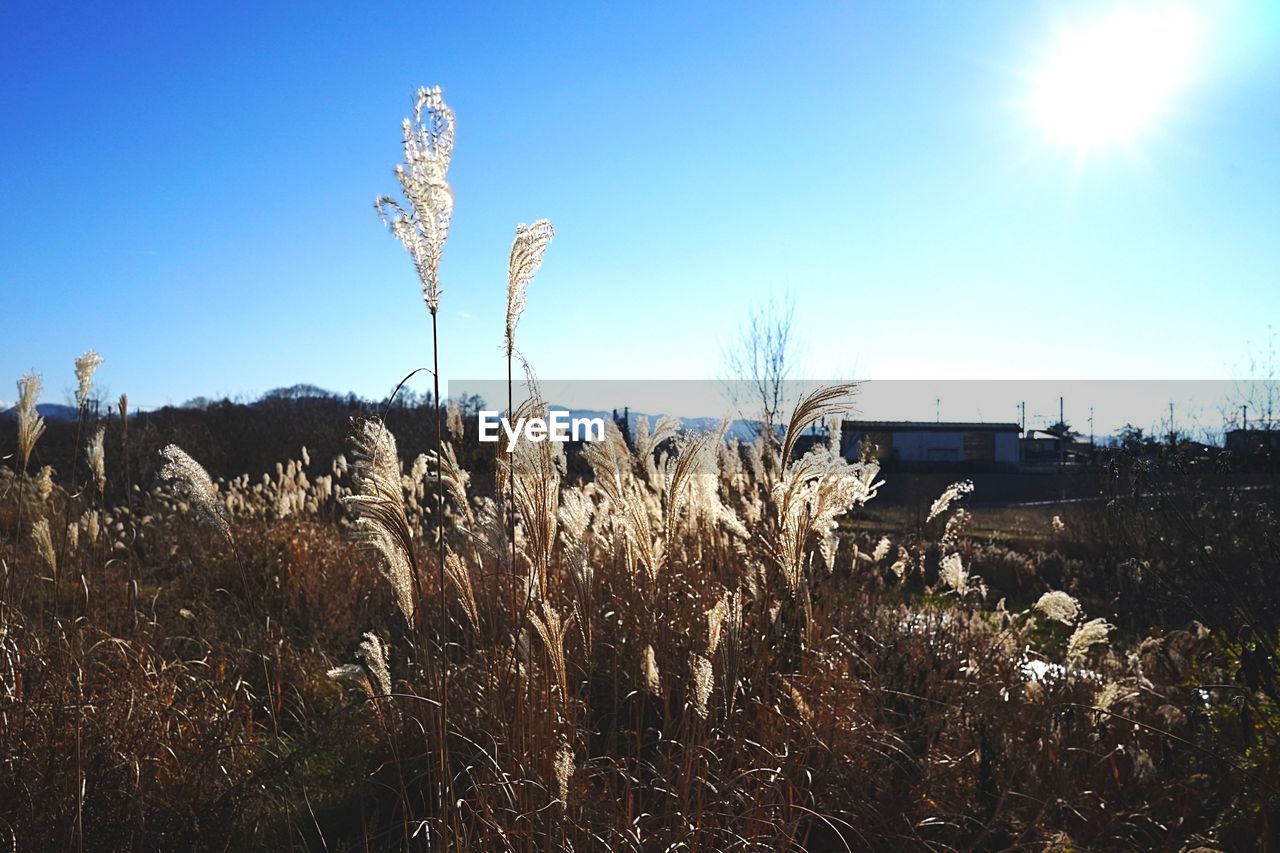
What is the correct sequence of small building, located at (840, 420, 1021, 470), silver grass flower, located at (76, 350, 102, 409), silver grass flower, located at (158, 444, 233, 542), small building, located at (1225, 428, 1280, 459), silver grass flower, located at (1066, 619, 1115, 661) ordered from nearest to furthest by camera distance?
silver grass flower, located at (158, 444, 233, 542) → silver grass flower, located at (76, 350, 102, 409) → silver grass flower, located at (1066, 619, 1115, 661) → small building, located at (1225, 428, 1280, 459) → small building, located at (840, 420, 1021, 470)

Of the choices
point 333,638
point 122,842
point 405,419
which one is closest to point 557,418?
point 122,842

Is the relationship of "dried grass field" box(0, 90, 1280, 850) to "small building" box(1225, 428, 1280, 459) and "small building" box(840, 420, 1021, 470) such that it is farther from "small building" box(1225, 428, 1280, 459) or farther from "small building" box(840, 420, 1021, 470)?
"small building" box(840, 420, 1021, 470)

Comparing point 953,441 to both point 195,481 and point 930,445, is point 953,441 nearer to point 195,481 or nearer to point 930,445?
point 930,445

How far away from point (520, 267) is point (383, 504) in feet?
2.37

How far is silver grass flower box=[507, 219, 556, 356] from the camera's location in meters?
2.18

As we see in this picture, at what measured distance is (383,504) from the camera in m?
1.86

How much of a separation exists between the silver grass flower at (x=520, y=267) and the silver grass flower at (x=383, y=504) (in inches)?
16.1

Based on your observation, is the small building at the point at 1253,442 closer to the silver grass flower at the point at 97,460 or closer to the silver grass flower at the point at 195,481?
the silver grass flower at the point at 195,481

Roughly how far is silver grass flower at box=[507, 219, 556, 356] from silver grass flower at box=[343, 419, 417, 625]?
0.41 meters

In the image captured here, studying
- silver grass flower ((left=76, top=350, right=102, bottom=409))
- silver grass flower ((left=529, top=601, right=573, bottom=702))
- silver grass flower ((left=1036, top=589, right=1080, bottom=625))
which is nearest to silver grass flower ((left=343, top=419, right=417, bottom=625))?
silver grass flower ((left=529, top=601, right=573, bottom=702))

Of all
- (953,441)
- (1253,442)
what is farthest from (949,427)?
(1253,442)

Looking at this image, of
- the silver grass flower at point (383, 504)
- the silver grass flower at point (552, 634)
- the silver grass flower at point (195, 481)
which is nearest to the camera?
the silver grass flower at point (383, 504)

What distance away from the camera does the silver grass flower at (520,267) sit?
2.18 metres

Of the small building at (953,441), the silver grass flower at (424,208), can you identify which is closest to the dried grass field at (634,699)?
the silver grass flower at (424,208)
